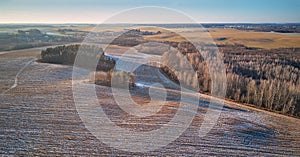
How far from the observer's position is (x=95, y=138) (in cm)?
907

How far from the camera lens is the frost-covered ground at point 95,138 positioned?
8391 millimetres

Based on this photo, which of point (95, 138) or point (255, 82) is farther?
point (255, 82)

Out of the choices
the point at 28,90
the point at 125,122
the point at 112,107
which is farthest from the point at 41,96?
the point at 125,122

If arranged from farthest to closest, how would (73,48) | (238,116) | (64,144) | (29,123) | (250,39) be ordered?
(250,39) < (73,48) < (238,116) < (29,123) < (64,144)

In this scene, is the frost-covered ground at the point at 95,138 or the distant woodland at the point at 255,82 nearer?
the frost-covered ground at the point at 95,138

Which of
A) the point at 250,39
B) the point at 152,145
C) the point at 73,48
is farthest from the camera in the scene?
the point at 250,39

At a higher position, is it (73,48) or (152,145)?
(73,48)

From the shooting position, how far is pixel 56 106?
11500mm

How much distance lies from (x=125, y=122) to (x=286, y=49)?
42.5m

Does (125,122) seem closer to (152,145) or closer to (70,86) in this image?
(152,145)

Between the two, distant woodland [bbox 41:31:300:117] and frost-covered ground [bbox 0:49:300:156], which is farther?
distant woodland [bbox 41:31:300:117]

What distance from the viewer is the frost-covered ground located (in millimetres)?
8391

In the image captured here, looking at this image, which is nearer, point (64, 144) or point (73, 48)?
point (64, 144)

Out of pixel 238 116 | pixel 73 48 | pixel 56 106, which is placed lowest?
pixel 238 116
